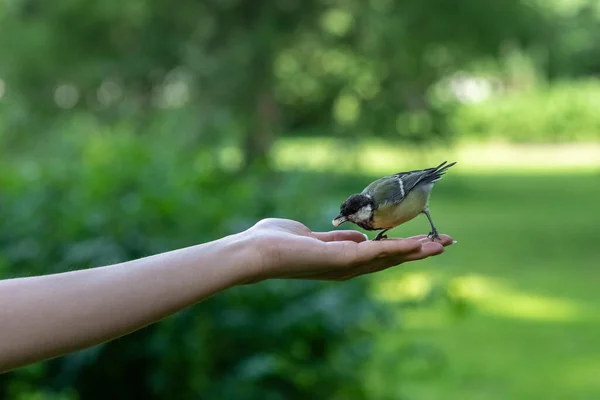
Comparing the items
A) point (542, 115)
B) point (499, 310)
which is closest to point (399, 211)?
point (499, 310)

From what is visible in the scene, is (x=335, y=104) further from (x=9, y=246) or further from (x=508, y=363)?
(x=9, y=246)

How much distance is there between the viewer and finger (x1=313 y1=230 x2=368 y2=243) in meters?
2.08

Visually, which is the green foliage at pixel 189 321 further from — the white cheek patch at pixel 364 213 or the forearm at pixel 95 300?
the forearm at pixel 95 300

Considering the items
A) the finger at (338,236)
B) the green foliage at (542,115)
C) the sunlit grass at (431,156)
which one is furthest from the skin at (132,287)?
the green foliage at (542,115)

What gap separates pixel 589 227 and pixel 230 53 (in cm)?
666

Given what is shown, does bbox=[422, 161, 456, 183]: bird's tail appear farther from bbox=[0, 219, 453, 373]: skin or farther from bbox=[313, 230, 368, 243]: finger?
bbox=[0, 219, 453, 373]: skin

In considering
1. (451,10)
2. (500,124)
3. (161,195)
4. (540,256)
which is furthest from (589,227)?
(500,124)

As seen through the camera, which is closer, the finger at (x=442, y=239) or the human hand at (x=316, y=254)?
the human hand at (x=316, y=254)

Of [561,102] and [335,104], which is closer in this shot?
[335,104]

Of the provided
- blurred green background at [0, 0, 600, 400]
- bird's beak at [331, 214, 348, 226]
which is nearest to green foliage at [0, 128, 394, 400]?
blurred green background at [0, 0, 600, 400]

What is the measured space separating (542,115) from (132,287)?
103 ft

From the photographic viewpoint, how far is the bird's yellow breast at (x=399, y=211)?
7.33 ft

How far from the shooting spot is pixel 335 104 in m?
13.4

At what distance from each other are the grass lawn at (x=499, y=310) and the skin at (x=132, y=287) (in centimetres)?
251
